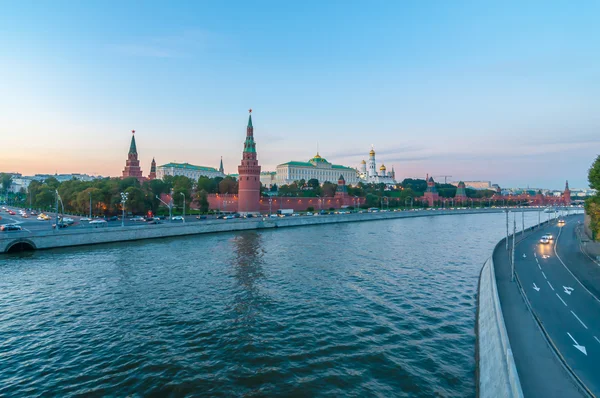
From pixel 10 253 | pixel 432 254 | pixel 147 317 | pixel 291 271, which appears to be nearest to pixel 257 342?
pixel 147 317

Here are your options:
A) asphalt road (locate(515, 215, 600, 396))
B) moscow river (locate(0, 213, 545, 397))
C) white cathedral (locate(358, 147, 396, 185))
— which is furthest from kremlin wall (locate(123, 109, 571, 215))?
asphalt road (locate(515, 215, 600, 396))

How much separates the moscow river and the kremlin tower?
4135 centimetres

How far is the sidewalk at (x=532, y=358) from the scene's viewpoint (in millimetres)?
8305

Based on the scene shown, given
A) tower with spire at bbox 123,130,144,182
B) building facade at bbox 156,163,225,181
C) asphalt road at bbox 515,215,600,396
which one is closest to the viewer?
asphalt road at bbox 515,215,600,396

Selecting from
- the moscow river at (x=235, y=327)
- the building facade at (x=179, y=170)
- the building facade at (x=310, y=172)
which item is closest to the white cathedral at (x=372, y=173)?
the building facade at (x=310, y=172)

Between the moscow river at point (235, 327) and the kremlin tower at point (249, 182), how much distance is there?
41.4 meters

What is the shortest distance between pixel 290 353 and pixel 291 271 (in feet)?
43.8

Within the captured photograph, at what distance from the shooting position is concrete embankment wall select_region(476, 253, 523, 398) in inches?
324

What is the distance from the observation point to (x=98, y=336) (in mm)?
14336

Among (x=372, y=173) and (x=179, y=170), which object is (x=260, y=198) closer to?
(x=179, y=170)

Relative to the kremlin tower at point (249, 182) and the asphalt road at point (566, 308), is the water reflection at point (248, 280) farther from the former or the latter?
the kremlin tower at point (249, 182)

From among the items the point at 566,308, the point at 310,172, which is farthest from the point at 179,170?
the point at 566,308

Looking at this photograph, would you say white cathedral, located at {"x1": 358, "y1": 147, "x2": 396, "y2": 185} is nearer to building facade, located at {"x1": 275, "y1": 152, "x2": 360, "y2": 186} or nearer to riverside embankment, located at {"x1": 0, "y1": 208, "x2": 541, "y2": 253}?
building facade, located at {"x1": 275, "y1": 152, "x2": 360, "y2": 186}

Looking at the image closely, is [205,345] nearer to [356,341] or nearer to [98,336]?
[98,336]
